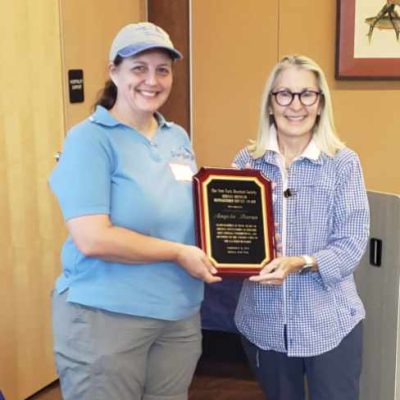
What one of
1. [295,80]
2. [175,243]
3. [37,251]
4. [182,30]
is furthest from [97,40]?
[175,243]

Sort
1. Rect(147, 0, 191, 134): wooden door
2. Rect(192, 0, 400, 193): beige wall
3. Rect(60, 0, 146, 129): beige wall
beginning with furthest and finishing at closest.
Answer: Rect(147, 0, 191, 134): wooden door < Rect(192, 0, 400, 193): beige wall < Rect(60, 0, 146, 129): beige wall

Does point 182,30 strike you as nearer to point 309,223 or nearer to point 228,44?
point 228,44

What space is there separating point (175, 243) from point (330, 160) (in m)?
0.50

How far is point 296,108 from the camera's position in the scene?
1.77 metres

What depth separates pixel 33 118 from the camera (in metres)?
2.86

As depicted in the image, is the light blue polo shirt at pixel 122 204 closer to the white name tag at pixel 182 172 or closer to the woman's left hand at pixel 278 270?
the white name tag at pixel 182 172

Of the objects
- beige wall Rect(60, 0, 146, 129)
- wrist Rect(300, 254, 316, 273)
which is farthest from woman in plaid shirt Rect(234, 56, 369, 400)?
beige wall Rect(60, 0, 146, 129)

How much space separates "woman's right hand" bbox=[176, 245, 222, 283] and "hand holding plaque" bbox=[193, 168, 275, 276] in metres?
0.06

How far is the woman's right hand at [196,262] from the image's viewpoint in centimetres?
157

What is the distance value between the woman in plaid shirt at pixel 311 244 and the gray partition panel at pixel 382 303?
381mm

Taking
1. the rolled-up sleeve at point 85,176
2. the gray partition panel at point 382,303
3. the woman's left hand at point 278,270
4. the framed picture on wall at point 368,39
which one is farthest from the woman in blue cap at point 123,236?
the framed picture on wall at point 368,39

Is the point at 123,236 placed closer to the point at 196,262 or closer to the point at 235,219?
the point at 196,262

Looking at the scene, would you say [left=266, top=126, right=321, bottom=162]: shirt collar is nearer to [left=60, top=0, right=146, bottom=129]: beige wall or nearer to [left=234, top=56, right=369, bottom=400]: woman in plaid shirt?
[left=234, top=56, right=369, bottom=400]: woman in plaid shirt

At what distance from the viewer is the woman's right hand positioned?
61.9 inches
